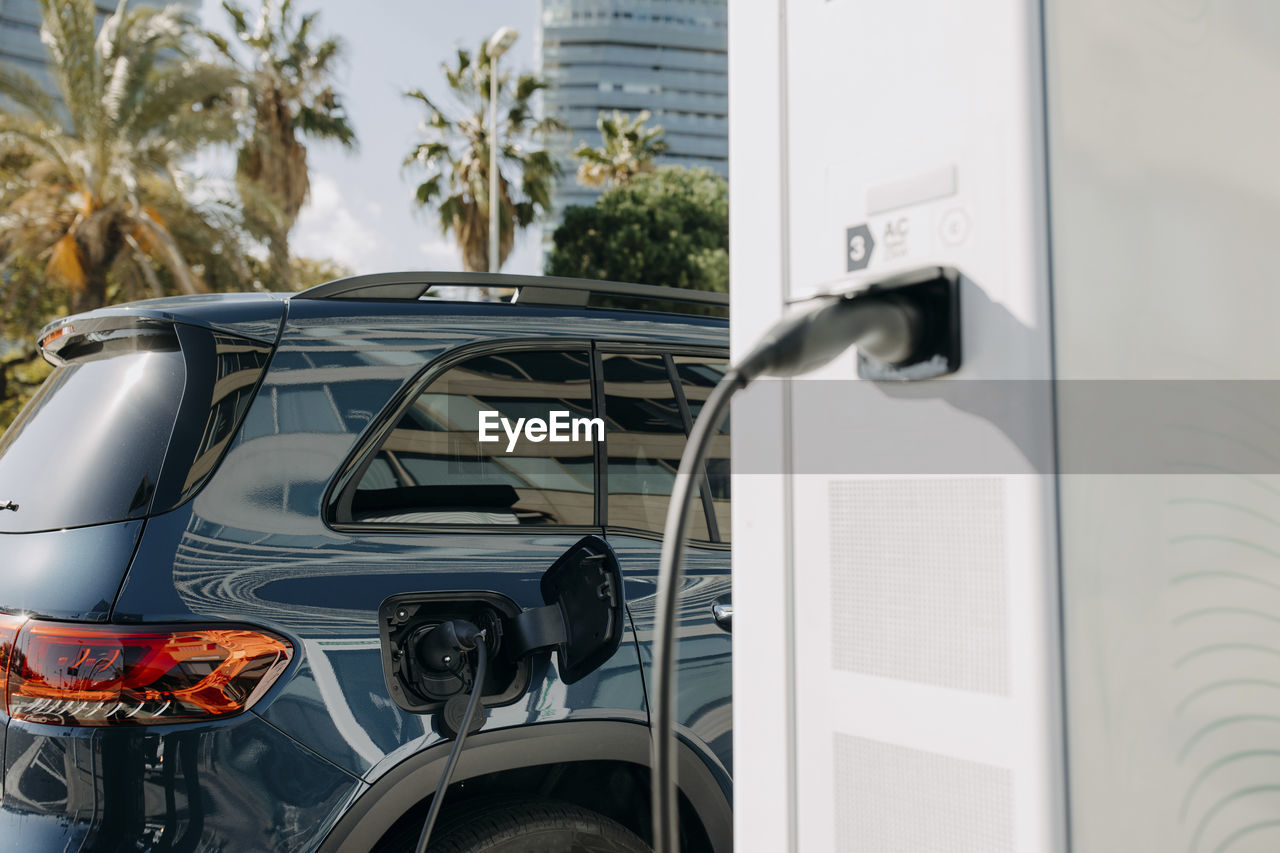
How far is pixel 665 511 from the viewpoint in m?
2.43

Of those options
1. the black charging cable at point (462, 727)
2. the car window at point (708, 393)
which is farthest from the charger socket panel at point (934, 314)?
the car window at point (708, 393)

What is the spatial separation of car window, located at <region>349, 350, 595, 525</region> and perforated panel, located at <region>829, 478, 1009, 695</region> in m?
1.37

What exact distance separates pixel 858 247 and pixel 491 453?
1.57m

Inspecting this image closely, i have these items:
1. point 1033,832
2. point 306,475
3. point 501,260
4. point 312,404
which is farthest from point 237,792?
point 501,260

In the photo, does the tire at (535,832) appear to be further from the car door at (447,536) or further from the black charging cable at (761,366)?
the black charging cable at (761,366)

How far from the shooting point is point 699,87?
8394cm

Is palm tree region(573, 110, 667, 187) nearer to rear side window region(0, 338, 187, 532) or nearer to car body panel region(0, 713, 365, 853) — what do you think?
rear side window region(0, 338, 187, 532)

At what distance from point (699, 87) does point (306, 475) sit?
285 ft

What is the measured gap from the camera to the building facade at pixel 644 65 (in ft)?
265

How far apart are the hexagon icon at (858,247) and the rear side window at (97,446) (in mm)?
1421

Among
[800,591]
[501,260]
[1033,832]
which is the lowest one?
[1033,832]

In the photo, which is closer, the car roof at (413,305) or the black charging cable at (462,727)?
the black charging cable at (462,727)

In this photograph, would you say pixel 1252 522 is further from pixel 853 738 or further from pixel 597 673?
pixel 597 673

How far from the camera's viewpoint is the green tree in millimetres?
25906
